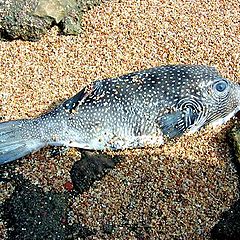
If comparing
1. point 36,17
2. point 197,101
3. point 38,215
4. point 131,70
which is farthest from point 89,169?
point 36,17

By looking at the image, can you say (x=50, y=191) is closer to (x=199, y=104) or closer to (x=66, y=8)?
(x=199, y=104)

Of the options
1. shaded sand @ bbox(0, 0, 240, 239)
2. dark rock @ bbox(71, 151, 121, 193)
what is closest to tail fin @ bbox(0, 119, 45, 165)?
shaded sand @ bbox(0, 0, 240, 239)

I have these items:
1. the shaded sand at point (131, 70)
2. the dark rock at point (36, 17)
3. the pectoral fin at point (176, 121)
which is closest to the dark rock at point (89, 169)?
the shaded sand at point (131, 70)

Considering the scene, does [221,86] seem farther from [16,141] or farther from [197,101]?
[16,141]

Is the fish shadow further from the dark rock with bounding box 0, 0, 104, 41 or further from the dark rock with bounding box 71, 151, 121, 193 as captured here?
the dark rock with bounding box 0, 0, 104, 41

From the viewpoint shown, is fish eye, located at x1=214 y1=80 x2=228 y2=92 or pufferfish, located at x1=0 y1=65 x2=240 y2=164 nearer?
pufferfish, located at x1=0 y1=65 x2=240 y2=164

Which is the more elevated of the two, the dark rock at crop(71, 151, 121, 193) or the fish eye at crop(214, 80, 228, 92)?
the fish eye at crop(214, 80, 228, 92)

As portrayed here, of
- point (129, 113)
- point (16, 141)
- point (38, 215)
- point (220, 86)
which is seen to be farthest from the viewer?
point (220, 86)

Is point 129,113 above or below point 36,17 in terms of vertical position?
below
